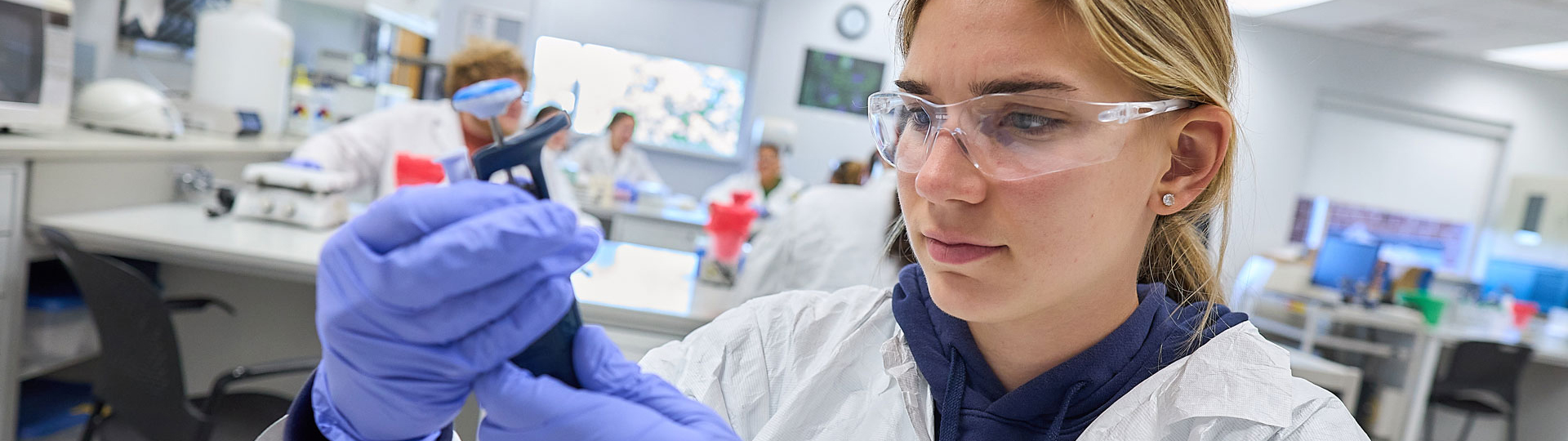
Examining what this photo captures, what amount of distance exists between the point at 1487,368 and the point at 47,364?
231 inches

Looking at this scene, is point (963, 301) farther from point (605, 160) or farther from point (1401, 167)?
point (1401, 167)

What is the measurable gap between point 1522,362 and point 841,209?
405cm

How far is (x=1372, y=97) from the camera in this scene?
763 cm

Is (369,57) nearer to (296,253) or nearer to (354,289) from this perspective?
(296,253)

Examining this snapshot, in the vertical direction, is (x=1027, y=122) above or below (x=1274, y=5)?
below

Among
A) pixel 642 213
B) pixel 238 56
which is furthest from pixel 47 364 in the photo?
pixel 642 213

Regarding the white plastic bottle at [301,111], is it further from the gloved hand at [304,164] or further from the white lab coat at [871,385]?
the white lab coat at [871,385]

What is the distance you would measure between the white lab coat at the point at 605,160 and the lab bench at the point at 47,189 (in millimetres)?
3690

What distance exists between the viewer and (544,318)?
0.61 meters

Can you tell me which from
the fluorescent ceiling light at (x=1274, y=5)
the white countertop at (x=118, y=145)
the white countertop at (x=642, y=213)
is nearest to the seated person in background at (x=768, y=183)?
the white countertop at (x=642, y=213)

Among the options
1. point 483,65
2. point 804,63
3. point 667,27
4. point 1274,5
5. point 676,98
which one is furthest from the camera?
point 676,98

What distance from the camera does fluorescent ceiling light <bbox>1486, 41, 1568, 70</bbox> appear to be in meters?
6.55

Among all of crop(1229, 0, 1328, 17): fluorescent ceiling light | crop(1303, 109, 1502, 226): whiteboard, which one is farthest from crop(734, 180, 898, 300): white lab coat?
crop(1303, 109, 1502, 226): whiteboard

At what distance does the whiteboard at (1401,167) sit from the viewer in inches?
306
